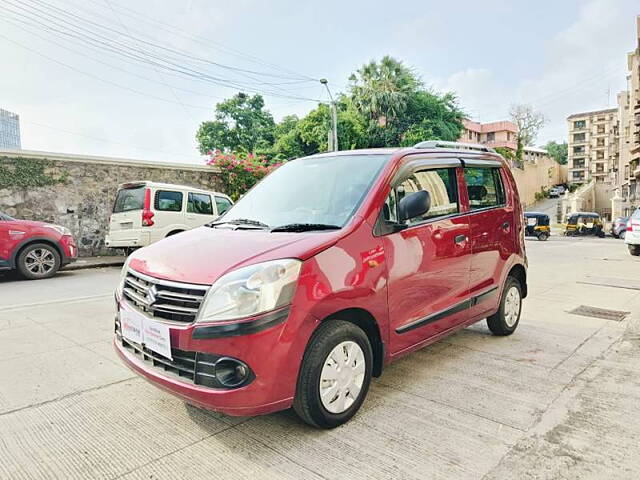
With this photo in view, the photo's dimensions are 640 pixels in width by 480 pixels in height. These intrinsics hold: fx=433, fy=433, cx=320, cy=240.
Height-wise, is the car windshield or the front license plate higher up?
the car windshield

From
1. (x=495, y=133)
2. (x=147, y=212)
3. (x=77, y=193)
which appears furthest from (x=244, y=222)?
(x=495, y=133)

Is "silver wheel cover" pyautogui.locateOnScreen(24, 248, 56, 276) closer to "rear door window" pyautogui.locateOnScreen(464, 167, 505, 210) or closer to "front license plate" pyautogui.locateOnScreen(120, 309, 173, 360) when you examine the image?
"front license plate" pyautogui.locateOnScreen(120, 309, 173, 360)

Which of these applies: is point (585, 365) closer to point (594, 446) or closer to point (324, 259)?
point (594, 446)

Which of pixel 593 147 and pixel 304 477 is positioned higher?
pixel 593 147

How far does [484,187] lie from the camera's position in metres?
3.98

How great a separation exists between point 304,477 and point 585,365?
277 centimetres

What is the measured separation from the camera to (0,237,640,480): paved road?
2203 mm

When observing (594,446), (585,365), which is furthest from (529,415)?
(585,365)

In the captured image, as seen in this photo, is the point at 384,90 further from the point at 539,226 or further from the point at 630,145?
the point at 630,145

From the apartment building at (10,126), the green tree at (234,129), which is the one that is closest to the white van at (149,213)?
the apartment building at (10,126)

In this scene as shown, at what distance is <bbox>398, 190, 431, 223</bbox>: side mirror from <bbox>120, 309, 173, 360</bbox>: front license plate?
5.31ft

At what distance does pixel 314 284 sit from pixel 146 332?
1.01m

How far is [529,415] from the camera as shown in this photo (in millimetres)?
2736

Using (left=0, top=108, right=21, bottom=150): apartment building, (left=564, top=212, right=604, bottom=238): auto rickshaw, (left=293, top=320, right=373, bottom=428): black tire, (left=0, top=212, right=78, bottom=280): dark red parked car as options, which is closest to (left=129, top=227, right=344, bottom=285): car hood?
(left=293, top=320, right=373, bottom=428): black tire
